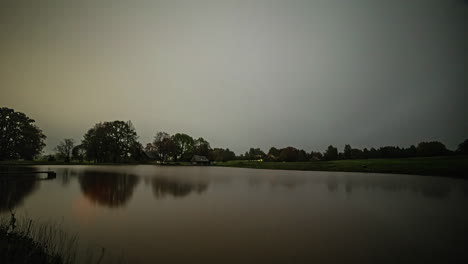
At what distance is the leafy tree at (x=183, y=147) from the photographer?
297 feet

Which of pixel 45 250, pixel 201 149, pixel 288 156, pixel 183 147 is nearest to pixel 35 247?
pixel 45 250

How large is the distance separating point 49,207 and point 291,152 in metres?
82.1

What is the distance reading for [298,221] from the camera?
8.69 m

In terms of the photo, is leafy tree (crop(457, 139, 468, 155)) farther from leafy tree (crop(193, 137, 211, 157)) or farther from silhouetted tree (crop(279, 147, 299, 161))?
leafy tree (crop(193, 137, 211, 157))

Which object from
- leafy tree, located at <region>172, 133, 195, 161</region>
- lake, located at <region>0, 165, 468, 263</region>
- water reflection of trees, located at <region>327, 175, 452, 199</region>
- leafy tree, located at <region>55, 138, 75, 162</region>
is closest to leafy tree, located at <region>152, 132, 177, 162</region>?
leafy tree, located at <region>172, 133, 195, 161</region>

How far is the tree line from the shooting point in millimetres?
42656

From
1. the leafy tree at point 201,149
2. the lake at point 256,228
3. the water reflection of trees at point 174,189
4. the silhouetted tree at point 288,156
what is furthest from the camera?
the leafy tree at point 201,149

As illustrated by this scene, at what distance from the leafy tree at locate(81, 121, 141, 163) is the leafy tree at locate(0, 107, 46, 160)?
862 inches

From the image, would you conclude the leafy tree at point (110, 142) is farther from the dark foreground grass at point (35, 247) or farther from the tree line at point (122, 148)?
the dark foreground grass at point (35, 247)

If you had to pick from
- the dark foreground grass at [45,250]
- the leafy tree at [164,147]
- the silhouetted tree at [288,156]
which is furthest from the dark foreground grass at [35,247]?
the silhouetted tree at [288,156]

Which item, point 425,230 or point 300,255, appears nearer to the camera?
point 300,255

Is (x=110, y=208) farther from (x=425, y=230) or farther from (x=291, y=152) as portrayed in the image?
(x=291, y=152)

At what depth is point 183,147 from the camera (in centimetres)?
9181

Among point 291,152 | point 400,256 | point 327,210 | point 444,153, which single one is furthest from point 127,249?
point 291,152
